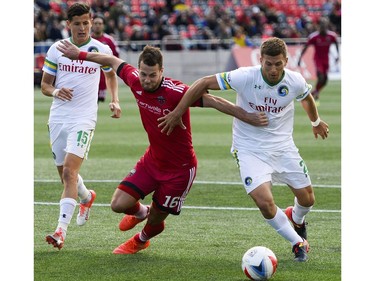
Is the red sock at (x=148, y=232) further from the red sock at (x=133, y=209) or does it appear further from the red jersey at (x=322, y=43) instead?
the red jersey at (x=322, y=43)

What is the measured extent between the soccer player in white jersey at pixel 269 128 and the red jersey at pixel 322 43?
19.4m

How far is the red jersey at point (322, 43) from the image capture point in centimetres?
2730

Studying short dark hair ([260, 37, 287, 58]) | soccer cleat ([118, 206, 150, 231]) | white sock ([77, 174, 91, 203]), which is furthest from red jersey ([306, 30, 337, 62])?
short dark hair ([260, 37, 287, 58])

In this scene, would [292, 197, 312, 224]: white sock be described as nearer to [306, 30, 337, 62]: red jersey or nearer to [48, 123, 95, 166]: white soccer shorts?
[48, 123, 95, 166]: white soccer shorts

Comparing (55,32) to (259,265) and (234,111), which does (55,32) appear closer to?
(234,111)

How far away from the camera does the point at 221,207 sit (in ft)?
35.3

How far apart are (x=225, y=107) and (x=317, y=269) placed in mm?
1541

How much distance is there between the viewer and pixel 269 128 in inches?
314

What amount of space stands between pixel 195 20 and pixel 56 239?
1325 inches

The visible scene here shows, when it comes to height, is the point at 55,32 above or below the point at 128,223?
above

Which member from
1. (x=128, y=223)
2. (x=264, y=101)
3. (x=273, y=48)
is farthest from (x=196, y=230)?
(x=273, y=48)

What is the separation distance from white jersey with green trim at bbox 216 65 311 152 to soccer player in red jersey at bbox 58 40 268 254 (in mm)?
141
